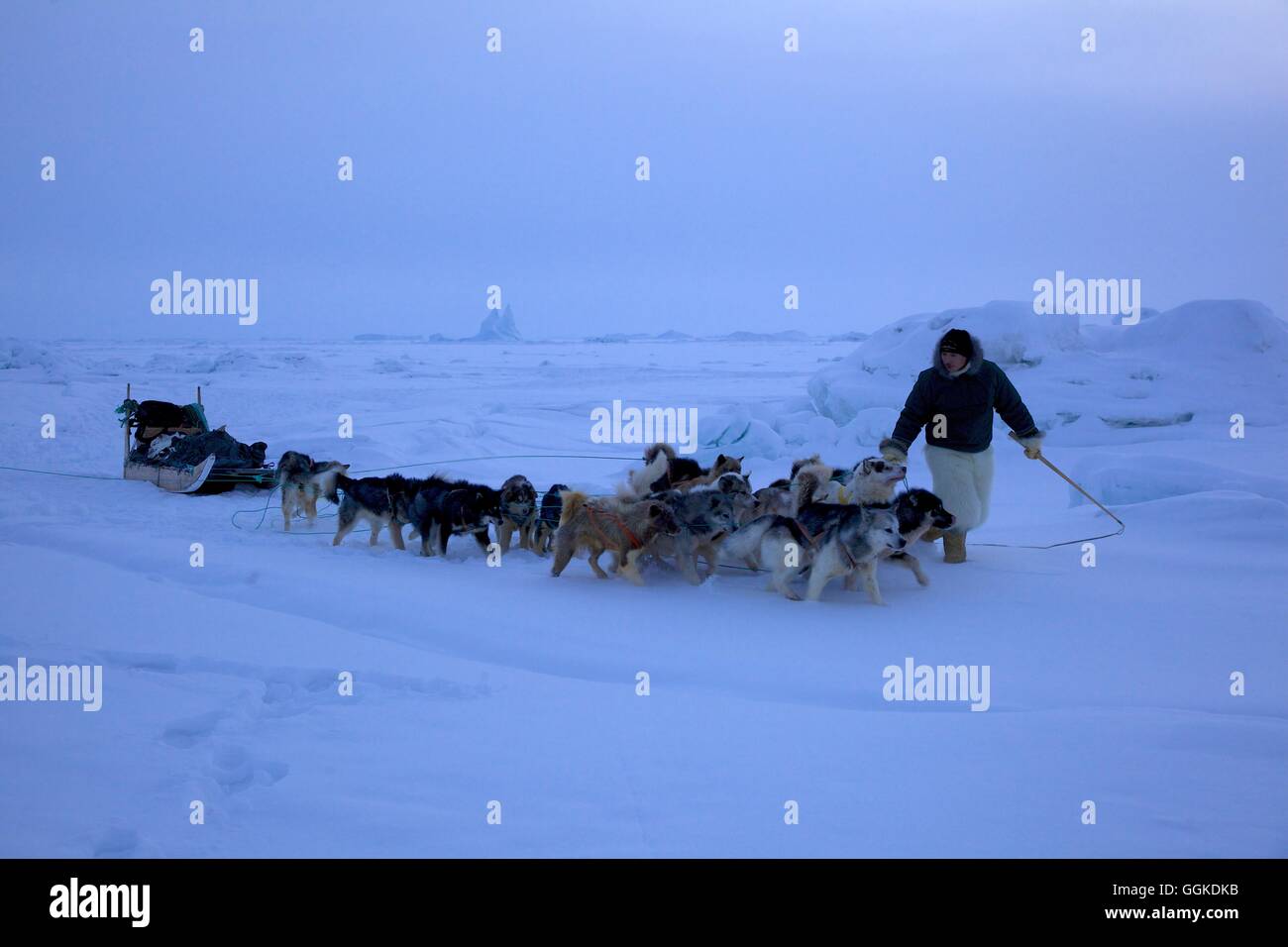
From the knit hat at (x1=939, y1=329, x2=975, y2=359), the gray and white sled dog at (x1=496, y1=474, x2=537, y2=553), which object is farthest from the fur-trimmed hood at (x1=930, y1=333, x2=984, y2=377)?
the gray and white sled dog at (x1=496, y1=474, x2=537, y2=553)

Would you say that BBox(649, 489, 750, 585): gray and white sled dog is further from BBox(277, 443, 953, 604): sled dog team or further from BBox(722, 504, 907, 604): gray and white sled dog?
BBox(722, 504, 907, 604): gray and white sled dog

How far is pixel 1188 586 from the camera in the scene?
6.35 meters

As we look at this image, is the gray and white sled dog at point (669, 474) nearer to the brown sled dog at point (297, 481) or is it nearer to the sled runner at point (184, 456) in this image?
the brown sled dog at point (297, 481)

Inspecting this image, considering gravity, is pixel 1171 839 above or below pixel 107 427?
below

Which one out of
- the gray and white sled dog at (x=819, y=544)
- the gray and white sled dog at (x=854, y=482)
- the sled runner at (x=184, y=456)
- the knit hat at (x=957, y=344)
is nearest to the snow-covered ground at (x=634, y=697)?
the gray and white sled dog at (x=819, y=544)

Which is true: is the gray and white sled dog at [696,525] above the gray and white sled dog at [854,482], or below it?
below

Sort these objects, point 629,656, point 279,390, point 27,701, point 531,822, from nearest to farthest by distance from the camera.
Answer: point 531,822
point 27,701
point 629,656
point 279,390

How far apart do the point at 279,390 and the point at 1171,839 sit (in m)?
24.2

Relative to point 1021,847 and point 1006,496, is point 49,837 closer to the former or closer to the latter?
point 1021,847

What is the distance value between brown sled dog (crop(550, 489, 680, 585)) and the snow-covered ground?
0.81 feet

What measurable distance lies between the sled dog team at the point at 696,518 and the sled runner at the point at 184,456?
3.45m

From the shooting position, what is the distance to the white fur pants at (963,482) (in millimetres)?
6898
